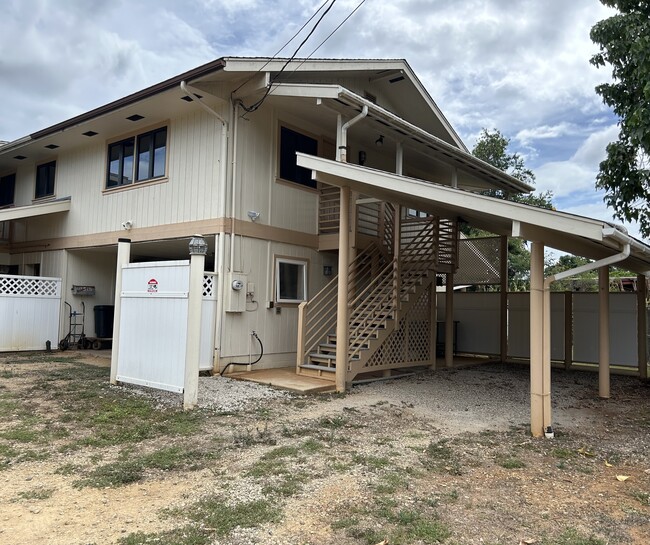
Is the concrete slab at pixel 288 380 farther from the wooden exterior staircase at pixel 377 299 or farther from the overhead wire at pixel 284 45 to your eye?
the overhead wire at pixel 284 45

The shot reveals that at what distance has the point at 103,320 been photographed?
13.2 metres

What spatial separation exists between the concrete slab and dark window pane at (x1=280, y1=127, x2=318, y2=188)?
4.05 metres

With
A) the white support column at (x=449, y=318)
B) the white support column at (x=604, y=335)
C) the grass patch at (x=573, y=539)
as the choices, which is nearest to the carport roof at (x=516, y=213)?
the white support column at (x=604, y=335)

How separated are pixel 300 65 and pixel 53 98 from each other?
68.4 ft

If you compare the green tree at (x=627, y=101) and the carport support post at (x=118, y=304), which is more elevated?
the green tree at (x=627, y=101)

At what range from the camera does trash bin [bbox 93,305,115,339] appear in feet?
43.1

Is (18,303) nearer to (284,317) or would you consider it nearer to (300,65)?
(284,317)

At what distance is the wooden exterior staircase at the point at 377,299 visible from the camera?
8.93 m

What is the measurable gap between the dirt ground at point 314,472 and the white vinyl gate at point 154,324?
0.39 meters

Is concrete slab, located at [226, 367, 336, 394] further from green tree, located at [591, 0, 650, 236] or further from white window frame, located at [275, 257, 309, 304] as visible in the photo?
green tree, located at [591, 0, 650, 236]

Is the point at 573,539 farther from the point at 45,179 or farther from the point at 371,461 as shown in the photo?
the point at 45,179

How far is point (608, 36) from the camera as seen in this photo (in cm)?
880

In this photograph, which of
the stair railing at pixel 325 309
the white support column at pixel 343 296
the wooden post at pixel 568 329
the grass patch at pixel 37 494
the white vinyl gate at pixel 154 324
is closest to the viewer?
the grass patch at pixel 37 494

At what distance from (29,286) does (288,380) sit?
24.9 feet
